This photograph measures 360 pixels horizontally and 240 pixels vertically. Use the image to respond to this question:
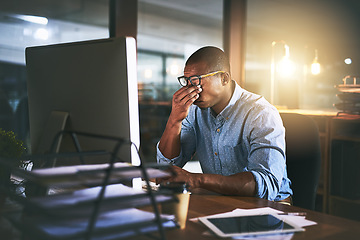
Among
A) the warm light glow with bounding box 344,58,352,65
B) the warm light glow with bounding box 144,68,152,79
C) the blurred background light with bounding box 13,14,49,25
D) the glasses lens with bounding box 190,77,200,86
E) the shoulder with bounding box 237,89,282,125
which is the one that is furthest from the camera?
the warm light glow with bounding box 344,58,352,65

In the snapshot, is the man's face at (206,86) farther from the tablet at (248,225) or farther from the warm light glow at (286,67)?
the warm light glow at (286,67)

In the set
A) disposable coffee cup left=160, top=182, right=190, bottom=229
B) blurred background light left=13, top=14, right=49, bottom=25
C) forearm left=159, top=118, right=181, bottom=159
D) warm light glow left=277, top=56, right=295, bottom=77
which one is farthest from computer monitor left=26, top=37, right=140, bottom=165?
warm light glow left=277, top=56, right=295, bottom=77

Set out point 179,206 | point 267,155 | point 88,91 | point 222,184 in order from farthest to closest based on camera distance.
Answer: point 267,155 < point 222,184 < point 88,91 < point 179,206

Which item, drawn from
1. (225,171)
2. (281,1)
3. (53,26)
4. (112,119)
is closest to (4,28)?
(53,26)

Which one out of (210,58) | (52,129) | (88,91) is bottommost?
(52,129)

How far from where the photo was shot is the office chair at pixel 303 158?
166cm

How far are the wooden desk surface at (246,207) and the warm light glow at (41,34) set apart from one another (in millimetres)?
1802

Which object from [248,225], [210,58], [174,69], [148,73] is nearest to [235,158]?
[210,58]

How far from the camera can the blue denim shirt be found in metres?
1.45

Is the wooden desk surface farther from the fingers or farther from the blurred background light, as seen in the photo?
the blurred background light

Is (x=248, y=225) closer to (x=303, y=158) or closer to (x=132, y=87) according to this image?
(x=132, y=87)

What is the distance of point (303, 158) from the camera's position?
5.52 ft

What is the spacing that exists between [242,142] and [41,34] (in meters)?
1.61

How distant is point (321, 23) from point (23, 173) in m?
5.15
